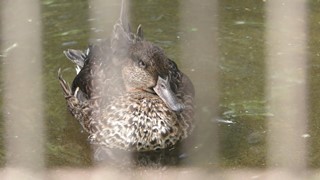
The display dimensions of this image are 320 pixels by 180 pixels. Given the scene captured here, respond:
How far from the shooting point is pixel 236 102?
5.45 metres

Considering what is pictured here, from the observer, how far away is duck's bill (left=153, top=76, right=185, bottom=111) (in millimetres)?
4938

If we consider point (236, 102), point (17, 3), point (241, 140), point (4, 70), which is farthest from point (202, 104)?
point (17, 3)

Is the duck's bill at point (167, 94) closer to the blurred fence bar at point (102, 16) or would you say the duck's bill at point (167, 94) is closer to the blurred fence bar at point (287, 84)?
the blurred fence bar at point (287, 84)

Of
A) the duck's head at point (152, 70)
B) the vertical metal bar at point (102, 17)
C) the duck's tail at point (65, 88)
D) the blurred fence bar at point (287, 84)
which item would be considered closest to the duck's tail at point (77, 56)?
the duck's tail at point (65, 88)

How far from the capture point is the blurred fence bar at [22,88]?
4.85 m

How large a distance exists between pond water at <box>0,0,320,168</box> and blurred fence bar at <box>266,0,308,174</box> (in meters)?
0.04

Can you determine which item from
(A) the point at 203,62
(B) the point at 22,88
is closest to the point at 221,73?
(A) the point at 203,62

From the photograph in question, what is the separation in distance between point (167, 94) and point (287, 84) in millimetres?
909

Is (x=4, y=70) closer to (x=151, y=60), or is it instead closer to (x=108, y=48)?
(x=108, y=48)

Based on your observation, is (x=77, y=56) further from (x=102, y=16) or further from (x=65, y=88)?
(x=102, y=16)

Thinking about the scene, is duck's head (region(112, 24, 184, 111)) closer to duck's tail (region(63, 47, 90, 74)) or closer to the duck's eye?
the duck's eye

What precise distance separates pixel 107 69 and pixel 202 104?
1.93 ft

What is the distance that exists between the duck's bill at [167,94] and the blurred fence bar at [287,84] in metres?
0.48

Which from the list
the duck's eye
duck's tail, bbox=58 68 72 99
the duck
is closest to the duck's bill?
the duck
